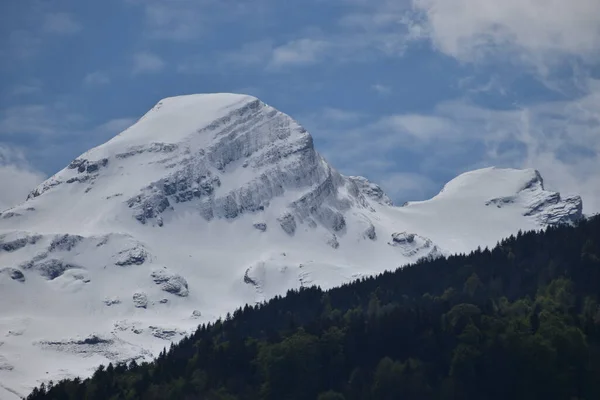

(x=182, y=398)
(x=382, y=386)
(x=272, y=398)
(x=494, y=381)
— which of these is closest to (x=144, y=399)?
(x=182, y=398)

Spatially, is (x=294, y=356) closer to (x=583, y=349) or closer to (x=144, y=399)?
(x=144, y=399)

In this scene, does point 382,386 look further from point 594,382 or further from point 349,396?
point 594,382

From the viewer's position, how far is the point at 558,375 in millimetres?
181375

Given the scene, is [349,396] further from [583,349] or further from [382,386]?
[583,349]

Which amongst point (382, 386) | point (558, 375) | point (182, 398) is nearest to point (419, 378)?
point (382, 386)

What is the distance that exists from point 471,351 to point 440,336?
9.76 metres

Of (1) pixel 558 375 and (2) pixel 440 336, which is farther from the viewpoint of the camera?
(2) pixel 440 336

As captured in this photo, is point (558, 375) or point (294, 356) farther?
point (294, 356)

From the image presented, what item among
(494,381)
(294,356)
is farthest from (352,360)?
(494,381)

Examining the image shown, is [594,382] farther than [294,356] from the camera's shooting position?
No

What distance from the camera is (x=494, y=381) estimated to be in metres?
184

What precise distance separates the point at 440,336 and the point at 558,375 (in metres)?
22.2

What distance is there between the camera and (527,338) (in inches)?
7456

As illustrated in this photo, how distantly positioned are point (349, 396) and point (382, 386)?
4.23 m
